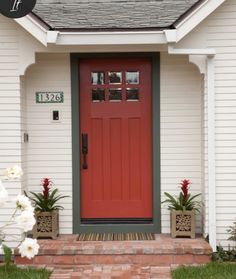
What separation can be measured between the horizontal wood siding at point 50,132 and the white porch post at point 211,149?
1815mm

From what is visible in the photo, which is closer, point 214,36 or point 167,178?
point 214,36

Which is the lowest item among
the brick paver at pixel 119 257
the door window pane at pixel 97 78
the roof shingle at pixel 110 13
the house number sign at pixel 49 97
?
the brick paver at pixel 119 257

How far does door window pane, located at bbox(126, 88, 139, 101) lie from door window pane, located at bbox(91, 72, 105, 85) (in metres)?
0.37

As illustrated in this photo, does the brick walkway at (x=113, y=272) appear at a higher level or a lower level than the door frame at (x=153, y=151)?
lower

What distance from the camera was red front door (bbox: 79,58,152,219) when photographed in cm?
617

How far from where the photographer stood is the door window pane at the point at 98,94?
620 centimetres

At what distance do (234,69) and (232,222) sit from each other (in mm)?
1856

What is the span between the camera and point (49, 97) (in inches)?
241

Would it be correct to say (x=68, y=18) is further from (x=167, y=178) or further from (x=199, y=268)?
(x=199, y=268)

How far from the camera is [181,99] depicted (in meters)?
6.11

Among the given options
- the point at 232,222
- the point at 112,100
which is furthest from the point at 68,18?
the point at 232,222

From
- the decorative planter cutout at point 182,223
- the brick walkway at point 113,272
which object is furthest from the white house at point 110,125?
the brick walkway at point 113,272

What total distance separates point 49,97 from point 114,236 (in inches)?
79.0

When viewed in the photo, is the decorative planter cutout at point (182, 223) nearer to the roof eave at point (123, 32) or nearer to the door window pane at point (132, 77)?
the door window pane at point (132, 77)
